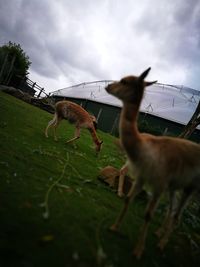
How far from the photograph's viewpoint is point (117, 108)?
116ft

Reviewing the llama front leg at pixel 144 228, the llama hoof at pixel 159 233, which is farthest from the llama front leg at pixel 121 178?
the llama front leg at pixel 144 228

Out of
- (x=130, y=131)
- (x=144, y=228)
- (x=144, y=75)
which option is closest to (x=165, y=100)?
(x=144, y=75)

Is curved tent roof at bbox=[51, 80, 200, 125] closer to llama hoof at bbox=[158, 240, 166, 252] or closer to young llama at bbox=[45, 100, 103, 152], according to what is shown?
young llama at bbox=[45, 100, 103, 152]

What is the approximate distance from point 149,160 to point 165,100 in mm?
34907

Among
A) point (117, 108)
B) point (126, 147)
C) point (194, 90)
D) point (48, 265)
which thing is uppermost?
point (194, 90)

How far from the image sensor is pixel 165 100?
123 feet

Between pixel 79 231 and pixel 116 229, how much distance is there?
783 millimetres

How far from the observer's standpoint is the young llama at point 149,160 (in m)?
4.07

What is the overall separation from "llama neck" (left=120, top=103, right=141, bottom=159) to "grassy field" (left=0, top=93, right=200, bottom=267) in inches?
56.6

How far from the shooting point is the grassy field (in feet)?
10.8

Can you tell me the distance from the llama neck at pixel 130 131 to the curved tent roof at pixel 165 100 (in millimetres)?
24690

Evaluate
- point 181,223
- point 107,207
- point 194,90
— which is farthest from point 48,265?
point 194,90

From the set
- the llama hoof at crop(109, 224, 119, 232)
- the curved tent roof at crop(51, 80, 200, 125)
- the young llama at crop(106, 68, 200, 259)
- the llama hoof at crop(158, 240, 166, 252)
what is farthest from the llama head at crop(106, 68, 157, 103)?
the curved tent roof at crop(51, 80, 200, 125)

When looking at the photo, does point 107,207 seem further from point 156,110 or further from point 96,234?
point 156,110
